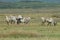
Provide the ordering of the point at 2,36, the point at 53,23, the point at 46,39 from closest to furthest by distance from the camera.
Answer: the point at 46,39, the point at 2,36, the point at 53,23

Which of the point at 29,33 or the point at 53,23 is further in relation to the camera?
the point at 53,23

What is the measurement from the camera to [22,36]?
65.9ft

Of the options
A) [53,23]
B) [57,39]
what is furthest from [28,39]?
[53,23]

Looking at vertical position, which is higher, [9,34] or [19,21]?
[9,34]

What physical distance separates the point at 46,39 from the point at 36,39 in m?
0.66

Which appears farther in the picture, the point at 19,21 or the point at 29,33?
the point at 19,21

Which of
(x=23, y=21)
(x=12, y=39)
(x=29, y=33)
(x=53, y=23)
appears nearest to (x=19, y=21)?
(x=23, y=21)

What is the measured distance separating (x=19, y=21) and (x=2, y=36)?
1390cm

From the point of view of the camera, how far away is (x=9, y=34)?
66.6 ft

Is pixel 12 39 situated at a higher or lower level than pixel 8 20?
higher

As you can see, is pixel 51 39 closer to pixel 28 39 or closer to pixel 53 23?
pixel 28 39

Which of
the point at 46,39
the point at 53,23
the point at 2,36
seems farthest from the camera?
the point at 53,23

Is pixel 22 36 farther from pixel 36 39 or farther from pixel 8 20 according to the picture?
pixel 8 20

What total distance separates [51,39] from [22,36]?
9.64ft
